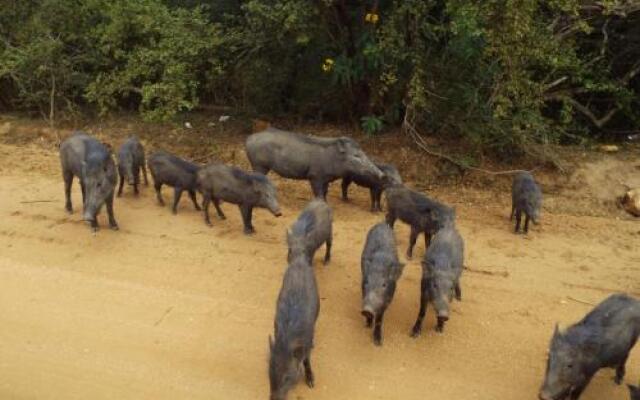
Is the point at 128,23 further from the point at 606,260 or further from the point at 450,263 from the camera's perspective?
the point at 606,260

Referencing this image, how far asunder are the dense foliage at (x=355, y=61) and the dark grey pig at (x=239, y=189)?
279cm

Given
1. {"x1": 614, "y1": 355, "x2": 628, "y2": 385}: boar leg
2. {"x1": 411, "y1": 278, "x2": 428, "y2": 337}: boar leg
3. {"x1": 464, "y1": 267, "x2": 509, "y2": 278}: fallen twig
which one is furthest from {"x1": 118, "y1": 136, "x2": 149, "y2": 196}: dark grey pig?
{"x1": 614, "y1": 355, "x2": 628, "y2": 385}: boar leg

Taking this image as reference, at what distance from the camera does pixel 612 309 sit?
5.83 meters

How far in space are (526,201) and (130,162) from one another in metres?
6.69

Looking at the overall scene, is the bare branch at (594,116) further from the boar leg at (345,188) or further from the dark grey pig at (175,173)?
the dark grey pig at (175,173)

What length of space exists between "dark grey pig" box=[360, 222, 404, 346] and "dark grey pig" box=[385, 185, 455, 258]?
4.12 ft

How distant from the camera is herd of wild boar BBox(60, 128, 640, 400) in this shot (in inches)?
217

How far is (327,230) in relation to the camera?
7.85 metres

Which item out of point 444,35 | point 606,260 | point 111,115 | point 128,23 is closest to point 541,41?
point 444,35

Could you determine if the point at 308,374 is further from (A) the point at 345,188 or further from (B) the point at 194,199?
(A) the point at 345,188

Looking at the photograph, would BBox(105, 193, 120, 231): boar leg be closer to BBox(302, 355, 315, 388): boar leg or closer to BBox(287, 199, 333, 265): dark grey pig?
BBox(287, 199, 333, 265): dark grey pig

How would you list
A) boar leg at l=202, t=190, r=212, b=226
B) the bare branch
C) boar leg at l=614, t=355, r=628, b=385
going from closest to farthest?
boar leg at l=614, t=355, r=628, b=385
boar leg at l=202, t=190, r=212, b=226
the bare branch

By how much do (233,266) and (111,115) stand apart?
7976 millimetres

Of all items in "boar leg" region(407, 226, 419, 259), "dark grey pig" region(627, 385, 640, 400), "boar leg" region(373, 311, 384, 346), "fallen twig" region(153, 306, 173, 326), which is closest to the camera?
"dark grey pig" region(627, 385, 640, 400)
